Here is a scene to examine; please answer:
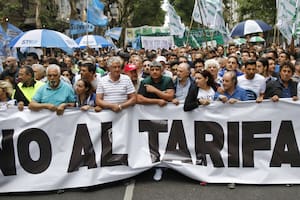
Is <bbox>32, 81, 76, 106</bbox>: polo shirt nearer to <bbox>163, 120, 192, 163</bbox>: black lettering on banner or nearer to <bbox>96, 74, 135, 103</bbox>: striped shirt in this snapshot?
<bbox>96, 74, 135, 103</bbox>: striped shirt

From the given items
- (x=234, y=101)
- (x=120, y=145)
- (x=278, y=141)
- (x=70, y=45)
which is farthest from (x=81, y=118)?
(x=70, y=45)

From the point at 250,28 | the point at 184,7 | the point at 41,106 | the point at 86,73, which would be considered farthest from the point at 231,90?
the point at 184,7

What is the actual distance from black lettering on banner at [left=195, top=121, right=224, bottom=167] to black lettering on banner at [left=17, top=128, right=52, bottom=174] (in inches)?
73.5

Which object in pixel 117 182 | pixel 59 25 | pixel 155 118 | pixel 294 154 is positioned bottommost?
pixel 117 182

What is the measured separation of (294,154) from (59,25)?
31658mm

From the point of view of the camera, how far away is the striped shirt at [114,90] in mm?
5688

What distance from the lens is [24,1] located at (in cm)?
3534

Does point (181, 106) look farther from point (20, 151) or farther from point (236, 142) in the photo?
point (20, 151)

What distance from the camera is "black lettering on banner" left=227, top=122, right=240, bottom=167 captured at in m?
5.55

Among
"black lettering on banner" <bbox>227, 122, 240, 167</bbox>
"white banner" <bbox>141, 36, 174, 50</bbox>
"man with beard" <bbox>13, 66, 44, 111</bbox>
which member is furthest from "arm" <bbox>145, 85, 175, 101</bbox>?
"white banner" <bbox>141, 36, 174, 50</bbox>

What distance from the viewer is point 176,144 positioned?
5.68 m

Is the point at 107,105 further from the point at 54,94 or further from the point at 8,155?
the point at 8,155

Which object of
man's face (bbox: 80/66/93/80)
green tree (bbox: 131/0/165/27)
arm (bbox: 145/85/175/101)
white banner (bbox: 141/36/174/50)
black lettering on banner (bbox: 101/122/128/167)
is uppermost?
green tree (bbox: 131/0/165/27)

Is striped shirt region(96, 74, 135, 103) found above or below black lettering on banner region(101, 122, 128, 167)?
above
